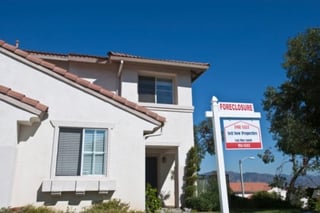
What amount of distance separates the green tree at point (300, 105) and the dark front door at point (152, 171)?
9995 mm

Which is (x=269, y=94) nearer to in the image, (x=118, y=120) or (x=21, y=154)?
(x=118, y=120)

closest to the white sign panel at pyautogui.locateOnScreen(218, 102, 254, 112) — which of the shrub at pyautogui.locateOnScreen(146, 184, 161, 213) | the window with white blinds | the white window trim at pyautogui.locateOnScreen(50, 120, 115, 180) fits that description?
the white window trim at pyautogui.locateOnScreen(50, 120, 115, 180)

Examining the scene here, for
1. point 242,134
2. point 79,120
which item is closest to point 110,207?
point 79,120

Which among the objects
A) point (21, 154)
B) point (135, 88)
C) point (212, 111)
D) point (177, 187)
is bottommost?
point (177, 187)

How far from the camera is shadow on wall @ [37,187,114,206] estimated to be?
8328mm

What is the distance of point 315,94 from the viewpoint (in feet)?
61.3

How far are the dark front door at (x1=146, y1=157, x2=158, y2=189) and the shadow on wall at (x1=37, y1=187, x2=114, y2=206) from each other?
752 centimetres

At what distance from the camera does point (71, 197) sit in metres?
8.55

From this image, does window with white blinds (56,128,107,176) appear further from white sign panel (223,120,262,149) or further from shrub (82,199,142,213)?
white sign panel (223,120,262,149)

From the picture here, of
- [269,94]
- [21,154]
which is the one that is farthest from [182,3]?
[269,94]

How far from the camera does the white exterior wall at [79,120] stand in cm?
864

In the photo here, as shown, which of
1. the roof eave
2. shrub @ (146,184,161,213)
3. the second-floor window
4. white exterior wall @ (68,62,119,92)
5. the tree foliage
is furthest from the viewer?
the second-floor window

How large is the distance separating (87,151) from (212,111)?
4.28 m

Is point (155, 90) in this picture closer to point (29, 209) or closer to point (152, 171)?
point (152, 171)
